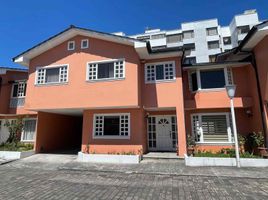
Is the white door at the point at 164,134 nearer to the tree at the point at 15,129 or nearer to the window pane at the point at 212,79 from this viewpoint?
the window pane at the point at 212,79

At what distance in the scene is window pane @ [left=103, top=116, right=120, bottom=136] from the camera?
46.2 feet

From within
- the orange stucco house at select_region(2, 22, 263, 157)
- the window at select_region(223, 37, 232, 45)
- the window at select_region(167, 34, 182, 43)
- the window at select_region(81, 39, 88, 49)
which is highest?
the window at select_region(167, 34, 182, 43)

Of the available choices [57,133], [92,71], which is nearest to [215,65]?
[92,71]

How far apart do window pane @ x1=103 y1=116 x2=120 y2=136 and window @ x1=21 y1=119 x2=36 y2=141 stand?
793 cm

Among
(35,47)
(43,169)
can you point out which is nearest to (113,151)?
(43,169)

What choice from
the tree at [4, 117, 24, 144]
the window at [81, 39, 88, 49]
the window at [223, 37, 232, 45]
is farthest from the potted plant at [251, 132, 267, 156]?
the window at [223, 37, 232, 45]

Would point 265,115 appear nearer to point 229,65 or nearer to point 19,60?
point 229,65

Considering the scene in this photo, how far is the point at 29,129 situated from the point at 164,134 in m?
12.4

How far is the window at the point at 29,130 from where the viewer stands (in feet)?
57.9

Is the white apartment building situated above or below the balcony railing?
above

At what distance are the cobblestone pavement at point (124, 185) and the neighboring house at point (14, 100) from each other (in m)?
8.04

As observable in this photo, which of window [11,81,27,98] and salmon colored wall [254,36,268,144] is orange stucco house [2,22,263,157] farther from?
window [11,81,27,98]

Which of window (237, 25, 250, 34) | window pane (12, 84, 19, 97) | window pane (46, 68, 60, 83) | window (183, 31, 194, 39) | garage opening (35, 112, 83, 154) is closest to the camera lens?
window pane (46, 68, 60, 83)

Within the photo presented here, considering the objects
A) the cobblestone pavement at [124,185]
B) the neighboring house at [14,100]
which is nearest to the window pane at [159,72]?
the cobblestone pavement at [124,185]
